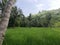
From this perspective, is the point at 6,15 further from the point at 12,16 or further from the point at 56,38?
the point at 12,16

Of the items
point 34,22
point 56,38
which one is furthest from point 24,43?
point 34,22

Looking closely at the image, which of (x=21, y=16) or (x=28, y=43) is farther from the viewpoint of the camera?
(x=21, y=16)

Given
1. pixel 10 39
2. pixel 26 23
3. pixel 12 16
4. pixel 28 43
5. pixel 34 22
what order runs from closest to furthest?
pixel 28 43
pixel 10 39
pixel 12 16
pixel 26 23
pixel 34 22

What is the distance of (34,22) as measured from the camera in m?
38.3

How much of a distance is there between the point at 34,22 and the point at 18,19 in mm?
5766

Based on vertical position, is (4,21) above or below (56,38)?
above

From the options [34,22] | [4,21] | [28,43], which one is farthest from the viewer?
[34,22]

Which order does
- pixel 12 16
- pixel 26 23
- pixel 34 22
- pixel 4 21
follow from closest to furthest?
pixel 4 21 → pixel 12 16 → pixel 26 23 → pixel 34 22

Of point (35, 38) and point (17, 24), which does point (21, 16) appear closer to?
point (17, 24)

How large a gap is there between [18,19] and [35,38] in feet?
40.0

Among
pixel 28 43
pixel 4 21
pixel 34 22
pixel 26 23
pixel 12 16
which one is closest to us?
pixel 4 21

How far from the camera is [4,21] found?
18.4 feet

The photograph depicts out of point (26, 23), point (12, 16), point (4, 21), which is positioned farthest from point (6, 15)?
point (26, 23)

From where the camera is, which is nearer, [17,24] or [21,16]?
[17,24]
